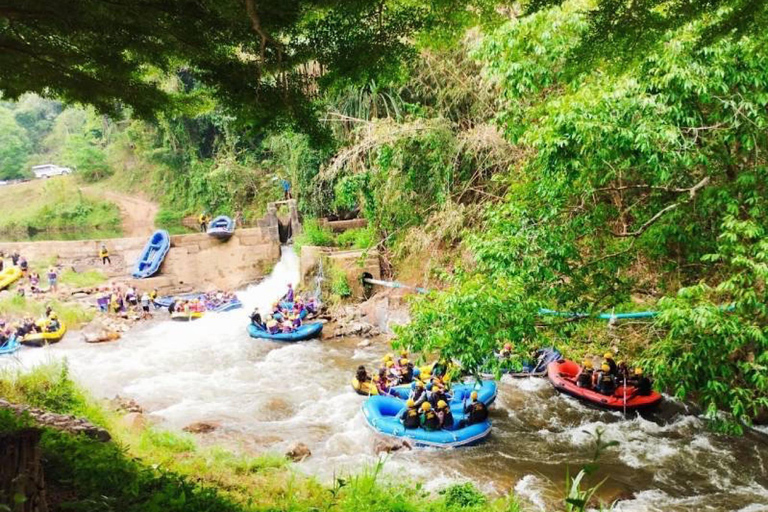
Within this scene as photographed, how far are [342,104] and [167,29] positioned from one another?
1295 centimetres

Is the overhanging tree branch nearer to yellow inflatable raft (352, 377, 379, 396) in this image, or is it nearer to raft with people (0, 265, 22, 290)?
yellow inflatable raft (352, 377, 379, 396)

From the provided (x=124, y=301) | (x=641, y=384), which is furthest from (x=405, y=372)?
(x=124, y=301)

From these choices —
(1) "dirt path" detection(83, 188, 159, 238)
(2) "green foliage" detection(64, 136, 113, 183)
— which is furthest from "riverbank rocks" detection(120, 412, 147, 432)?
(2) "green foliage" detection(64, 136, 113, 183)

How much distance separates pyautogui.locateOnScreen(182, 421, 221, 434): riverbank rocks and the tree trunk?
572 centimetres

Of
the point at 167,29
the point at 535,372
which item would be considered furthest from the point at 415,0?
the point at 535,372

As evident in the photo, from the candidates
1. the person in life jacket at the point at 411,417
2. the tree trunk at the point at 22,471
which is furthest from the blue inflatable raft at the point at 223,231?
the tree trunk at the point at 22,471

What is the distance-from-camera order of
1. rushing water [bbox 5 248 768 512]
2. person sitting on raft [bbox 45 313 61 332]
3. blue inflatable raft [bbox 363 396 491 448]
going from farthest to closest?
1. person sitting on raft [bbox 45 313 61 332]
2. blue inflatable raft [bbox 363 396 491 448]
3. rushing water [bbox 5 248 768 512]

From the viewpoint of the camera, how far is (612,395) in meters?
8.69

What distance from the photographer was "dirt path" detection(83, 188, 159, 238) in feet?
94.3

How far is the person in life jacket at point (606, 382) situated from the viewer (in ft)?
28.7

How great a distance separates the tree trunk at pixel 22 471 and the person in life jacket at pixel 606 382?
803cm

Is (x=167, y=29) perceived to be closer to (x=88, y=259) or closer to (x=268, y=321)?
(x=268, y=321)

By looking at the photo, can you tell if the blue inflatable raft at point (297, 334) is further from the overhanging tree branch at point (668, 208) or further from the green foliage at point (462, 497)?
the overhanging tree branch at point (668, 208)

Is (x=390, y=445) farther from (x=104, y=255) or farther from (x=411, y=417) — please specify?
(x=104, y=255)
